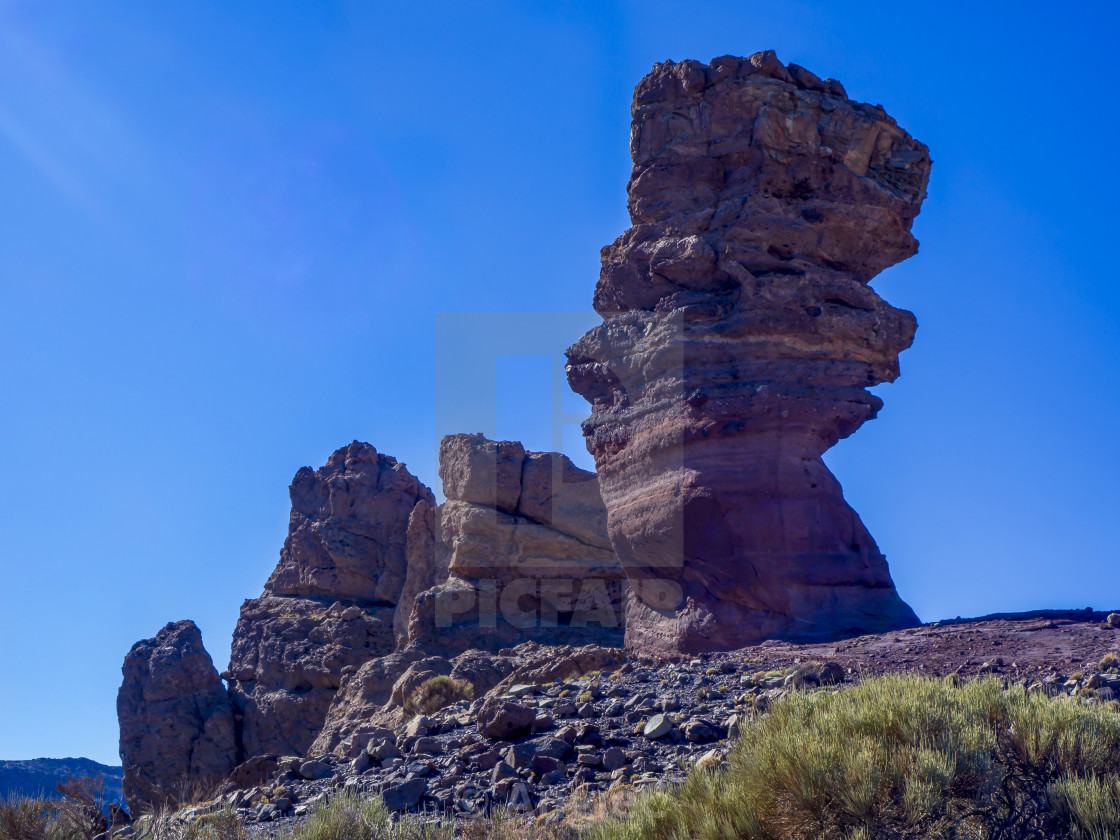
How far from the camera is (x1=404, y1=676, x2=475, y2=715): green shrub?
14484 mm

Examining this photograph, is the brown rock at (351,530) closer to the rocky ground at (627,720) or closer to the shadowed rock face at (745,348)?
the shadowed rock face at (745,348)

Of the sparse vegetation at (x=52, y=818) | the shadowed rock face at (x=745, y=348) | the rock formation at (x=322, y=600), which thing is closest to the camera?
the sparse vegetation at (x=52, y=818)

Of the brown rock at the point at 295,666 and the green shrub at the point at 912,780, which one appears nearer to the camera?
the green shrub at the point at 912,780

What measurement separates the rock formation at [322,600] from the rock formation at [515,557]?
284 centimetres

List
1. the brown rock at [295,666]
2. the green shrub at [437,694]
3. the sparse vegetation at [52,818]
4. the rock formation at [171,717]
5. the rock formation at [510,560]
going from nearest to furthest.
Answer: the sparse vegetation at [52,818] → the green shrub at [437,694] → the rock formation at [510,560] → the rock formation at [171,717] → the brown rock at [295,666]

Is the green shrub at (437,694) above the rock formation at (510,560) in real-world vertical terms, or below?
below

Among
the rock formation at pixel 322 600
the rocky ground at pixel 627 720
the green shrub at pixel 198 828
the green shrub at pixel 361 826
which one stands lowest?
the green shrub at pixel 198 828

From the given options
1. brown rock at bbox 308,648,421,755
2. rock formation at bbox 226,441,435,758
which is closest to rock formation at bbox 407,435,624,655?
rock formation at bbox 226,441,435,758

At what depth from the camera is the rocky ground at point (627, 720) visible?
7.80 m

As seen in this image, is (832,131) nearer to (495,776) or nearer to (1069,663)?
(1069,663)

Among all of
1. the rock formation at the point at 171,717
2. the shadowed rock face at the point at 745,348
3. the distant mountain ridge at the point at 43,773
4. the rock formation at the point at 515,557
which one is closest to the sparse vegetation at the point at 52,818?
the shadowed rock face at the point at 745,348

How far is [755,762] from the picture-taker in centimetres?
626

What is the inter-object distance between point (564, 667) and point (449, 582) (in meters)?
12.3

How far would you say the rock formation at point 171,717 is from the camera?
2742 centimetres
